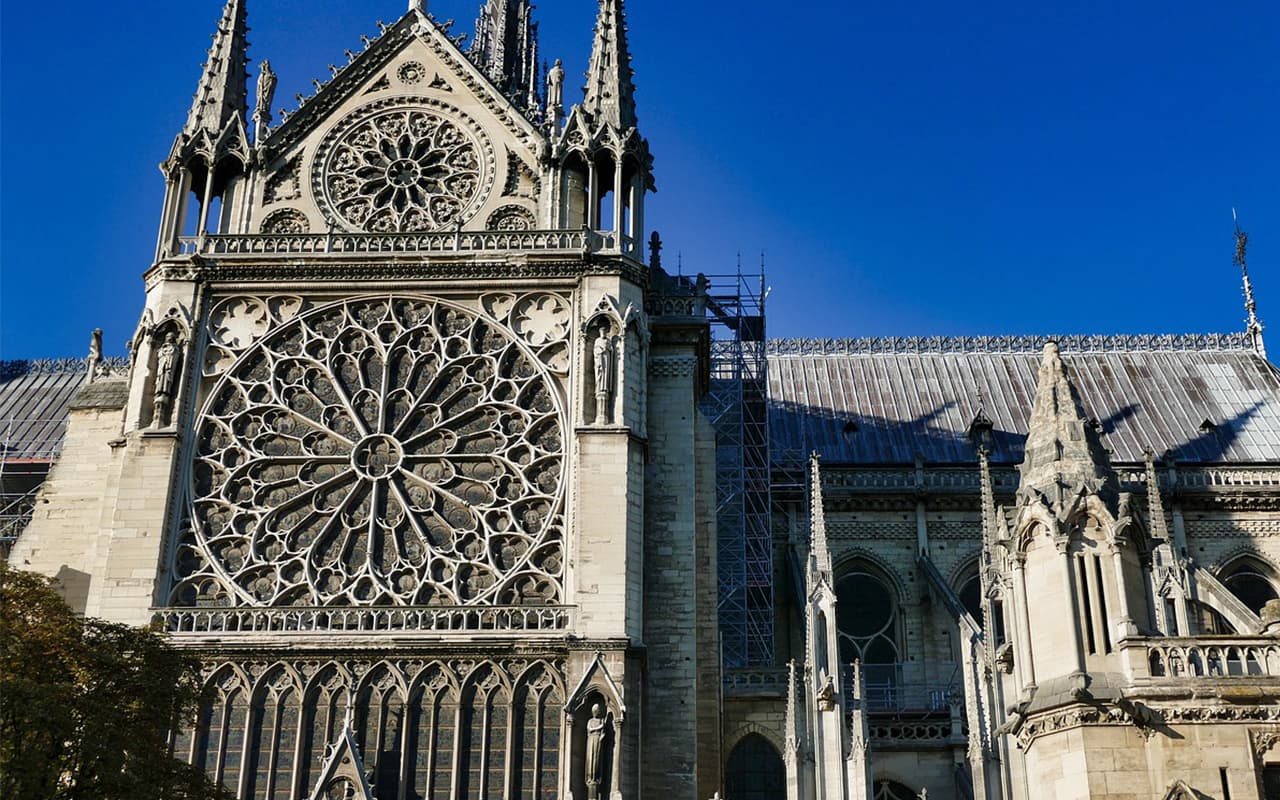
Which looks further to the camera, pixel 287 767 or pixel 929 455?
pixel 929 455

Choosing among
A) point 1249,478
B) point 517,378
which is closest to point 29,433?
point 517,378

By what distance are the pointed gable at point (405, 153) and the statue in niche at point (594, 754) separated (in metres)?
10.1

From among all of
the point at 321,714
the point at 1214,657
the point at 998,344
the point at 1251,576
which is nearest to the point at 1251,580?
the point at 1251,576

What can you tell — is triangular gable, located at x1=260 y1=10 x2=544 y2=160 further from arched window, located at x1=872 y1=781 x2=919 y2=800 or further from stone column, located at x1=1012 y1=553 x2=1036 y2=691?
stone column, located at x1=1012 y1=553 x2=1036 y2=691

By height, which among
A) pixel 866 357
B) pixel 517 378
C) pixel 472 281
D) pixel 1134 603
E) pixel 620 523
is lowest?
pixel 1134 603

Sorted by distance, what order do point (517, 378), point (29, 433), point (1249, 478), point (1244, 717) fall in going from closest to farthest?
1. point (1244, 717)
2. point (517, 378)
3. point (1249, 478)
4. point (29, 433)

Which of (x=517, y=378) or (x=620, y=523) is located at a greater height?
(x=517, y=378)

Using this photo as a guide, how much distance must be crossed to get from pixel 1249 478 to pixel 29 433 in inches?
1226

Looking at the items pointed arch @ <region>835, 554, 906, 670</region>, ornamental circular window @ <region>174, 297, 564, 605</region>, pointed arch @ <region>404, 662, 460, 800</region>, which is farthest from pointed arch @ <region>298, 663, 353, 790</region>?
pointed arch @ <region>835, 554, 906, 670</region>

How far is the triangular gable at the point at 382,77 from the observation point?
105 feet

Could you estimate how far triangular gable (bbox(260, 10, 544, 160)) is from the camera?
105 feet

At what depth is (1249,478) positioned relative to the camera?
38.5 metres

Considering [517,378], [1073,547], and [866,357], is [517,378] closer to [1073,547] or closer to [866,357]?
[1073,547]

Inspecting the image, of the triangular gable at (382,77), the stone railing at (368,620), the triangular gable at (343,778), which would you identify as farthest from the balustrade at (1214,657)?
the triangular gable at (382,77)
